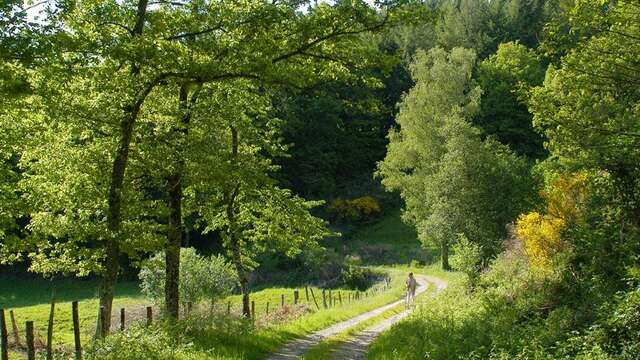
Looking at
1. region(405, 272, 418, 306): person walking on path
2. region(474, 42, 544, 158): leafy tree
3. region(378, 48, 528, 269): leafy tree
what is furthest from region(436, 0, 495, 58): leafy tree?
region(405, 272, 418, 306): person walking on path

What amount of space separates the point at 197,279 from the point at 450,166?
16244 mm

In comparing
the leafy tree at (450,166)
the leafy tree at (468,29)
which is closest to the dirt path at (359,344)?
the leafy tree at (450,166)

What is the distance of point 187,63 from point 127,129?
2.25 metres

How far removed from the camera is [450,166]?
34656 millimetres

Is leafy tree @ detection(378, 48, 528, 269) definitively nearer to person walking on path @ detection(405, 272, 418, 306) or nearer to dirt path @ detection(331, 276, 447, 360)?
person walking on path @ detection(405, 272, 418, 306)

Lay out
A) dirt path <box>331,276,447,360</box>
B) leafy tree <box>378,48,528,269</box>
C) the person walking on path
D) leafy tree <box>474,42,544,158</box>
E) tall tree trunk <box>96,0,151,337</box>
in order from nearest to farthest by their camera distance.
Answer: tall tree trunk <box>96,0,151,337</box>, dirt path <box>331,276,447,360</box>, the person walking on path, leafy tree <box>378,48,528,269</box>, leafy tree <box>474,42,544,158</box>

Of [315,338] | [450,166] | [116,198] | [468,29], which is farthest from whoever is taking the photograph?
[468,29]

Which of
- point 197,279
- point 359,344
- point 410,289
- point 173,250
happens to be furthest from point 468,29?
point 173,250

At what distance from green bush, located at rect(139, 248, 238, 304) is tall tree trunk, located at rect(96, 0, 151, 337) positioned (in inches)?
540

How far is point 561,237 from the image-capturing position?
19.4 meters

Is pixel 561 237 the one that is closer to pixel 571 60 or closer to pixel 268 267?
pixel 571 60

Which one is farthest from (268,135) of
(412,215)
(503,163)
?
(412,215)

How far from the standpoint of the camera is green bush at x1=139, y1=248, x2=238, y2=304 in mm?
27891

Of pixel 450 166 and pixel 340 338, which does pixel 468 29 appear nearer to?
pixel 450 166
